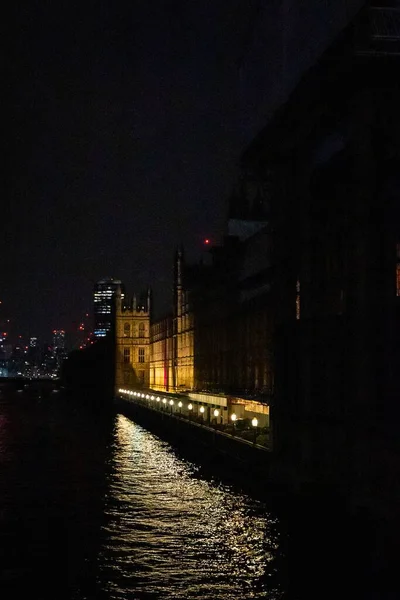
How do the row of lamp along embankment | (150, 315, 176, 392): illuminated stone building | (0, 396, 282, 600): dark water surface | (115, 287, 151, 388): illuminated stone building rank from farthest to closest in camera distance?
(115, 287, 151, 388): illuminated stone building < (150, 315, 176, 392): illuminated stone building < the row of lamp along embankment < (0, 396, 282, 600): dark water surface

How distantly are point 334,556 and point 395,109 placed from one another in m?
12.8

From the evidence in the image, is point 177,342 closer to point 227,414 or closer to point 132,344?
point 132,344

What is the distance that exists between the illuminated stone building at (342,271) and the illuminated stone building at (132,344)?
337 feet

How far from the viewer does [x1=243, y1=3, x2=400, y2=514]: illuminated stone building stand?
78.8 ft

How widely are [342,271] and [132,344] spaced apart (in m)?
110

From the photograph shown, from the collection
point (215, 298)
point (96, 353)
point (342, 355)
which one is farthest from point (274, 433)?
point (96, 353)

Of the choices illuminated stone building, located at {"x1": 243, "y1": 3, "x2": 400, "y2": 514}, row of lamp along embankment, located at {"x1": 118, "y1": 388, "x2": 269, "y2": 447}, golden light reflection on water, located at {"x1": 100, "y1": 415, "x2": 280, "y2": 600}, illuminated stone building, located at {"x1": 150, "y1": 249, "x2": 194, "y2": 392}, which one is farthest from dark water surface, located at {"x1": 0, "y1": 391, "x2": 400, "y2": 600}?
illuminated stone building, located at {"x1": 150, "y1": 249, "x2": 194, "y2": 392}

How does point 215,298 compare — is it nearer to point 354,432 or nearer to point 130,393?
point 130,393

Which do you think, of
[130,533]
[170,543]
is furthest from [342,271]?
[130,533]

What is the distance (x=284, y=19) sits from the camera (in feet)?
105

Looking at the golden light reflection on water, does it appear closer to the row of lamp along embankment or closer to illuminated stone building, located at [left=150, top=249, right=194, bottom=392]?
the row of lamp along embankment

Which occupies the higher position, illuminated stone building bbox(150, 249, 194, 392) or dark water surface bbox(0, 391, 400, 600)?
illuminated stone building bbox(150, 249, 194, 392)

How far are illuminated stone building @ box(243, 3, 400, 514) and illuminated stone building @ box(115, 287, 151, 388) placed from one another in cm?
10280

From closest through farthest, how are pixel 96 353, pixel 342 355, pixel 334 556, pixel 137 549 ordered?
1. pixel 334 556
2. pixel 137 549
3. pixel 342 355
4. pixel 96 353
